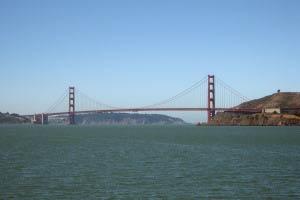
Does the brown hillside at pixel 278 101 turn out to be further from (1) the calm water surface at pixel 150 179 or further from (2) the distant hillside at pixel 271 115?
(1) the calm water surface at pixel 150 179

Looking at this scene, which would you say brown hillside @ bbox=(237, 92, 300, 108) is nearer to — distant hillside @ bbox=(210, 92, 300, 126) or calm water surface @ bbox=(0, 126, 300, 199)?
distant hillside @ bbox=(210, 92, 300, 126)

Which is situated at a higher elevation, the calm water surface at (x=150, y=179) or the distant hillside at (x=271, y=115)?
the distant hillside at (x=271, y=115)

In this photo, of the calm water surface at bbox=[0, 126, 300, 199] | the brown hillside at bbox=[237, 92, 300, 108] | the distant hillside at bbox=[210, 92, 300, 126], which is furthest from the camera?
the brown hillside at bbox=[237, 92, 300, 108]

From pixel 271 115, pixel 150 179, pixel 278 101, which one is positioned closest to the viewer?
pixel 150 179

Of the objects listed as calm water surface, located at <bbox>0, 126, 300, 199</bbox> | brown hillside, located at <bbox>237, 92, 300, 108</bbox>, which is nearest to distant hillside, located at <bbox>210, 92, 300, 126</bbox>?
brown hillside, located at <bbox>237, 92, 300, 108</bbox>

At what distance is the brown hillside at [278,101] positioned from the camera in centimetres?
14988

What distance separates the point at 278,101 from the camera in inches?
6093

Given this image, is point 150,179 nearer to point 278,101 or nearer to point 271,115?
point 271,115

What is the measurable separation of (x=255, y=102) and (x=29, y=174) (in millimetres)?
148366

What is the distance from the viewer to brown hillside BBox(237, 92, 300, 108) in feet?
492

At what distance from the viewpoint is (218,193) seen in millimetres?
17516

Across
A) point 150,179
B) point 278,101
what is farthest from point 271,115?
point 150,179

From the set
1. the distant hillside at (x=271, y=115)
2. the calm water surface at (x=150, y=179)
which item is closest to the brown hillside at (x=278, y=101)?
the distant hillside at (x=271, y=115)

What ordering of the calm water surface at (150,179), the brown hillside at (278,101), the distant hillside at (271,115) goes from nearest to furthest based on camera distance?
the calm water surface at (150,179), the distant hillside at (271,115), the brown hillside at (278,101)
